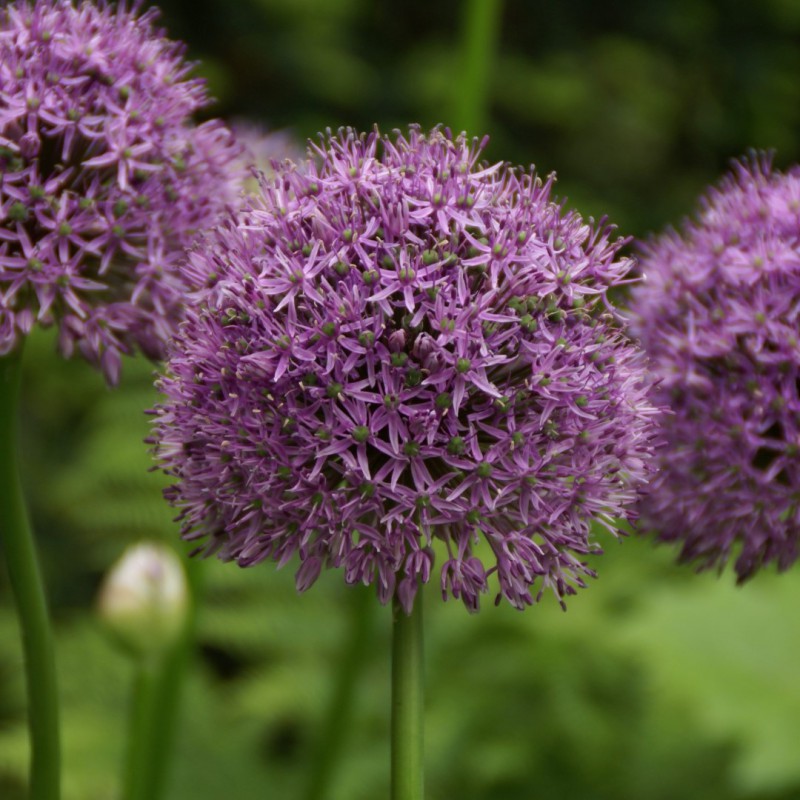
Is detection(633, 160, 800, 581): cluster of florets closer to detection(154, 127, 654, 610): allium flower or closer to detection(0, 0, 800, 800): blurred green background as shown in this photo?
detection(154, 127, 654, 610): allium flower

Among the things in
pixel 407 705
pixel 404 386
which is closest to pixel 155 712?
pixel 407 705

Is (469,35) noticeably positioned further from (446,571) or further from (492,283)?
(446,571)

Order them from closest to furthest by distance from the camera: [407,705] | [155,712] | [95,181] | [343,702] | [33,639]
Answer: [407,705]
[33,639]
[95,181]
[155,712]
[343,702]

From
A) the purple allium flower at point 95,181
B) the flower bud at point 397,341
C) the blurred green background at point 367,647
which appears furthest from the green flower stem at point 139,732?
the flower bud at point 397,341

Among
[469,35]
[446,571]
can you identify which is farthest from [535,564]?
[469,35]

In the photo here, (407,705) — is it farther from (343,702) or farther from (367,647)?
(367,647)

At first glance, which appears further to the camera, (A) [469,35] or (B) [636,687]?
(B) [636,687]
